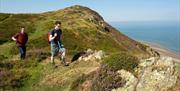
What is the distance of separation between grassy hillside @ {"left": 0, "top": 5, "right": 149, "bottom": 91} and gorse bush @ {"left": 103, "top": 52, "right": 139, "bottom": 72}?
6.93 ft

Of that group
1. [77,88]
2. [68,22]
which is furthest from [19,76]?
[68,22]

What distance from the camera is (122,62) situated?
837 inches

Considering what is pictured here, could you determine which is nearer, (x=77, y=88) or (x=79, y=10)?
(x=77, y=88)

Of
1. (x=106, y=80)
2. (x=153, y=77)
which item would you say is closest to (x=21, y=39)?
(x=106, y=80)

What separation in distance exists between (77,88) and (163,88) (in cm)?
527

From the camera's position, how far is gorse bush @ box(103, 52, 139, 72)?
21.0m

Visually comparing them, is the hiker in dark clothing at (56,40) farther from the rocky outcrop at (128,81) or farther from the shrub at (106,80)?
the rocky outcrop at (128,81)

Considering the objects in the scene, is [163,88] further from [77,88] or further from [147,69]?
[77,88]

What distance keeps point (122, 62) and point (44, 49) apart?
102 ft

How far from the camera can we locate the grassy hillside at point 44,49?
79.3ft

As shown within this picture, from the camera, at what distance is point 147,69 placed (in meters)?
20.1

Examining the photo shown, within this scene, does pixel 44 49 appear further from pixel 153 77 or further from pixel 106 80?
pixel 153 77

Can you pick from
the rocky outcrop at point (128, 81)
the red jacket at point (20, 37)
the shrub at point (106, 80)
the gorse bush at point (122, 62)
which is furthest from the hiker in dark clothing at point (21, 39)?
the rocky outcrop at point (128, 81)

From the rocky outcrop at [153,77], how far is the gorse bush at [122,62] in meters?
0.43
